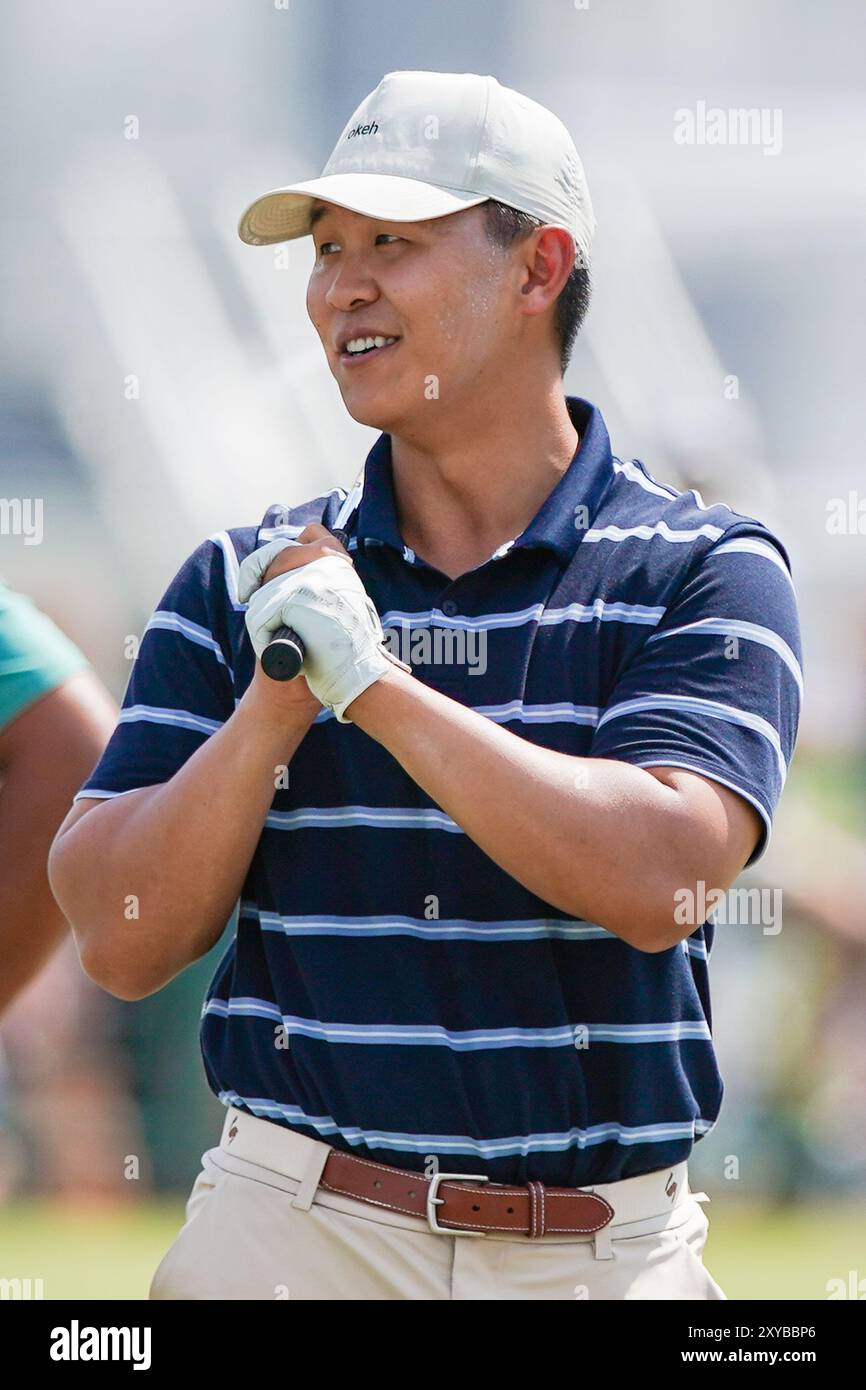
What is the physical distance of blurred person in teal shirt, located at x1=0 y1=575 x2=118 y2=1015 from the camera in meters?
1.95

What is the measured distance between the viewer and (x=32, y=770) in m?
1.96

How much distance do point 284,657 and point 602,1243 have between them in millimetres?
588

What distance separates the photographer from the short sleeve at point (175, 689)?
1681 millimetres

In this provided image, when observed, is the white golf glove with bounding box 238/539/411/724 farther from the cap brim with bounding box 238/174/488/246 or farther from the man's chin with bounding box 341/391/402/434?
the cap brim with bounding box 238/174/488/246

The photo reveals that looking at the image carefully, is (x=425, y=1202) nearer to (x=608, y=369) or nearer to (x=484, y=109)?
(x=484, y=109)

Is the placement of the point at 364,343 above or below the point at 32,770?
above

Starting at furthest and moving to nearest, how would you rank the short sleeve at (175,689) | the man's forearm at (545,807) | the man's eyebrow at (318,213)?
the man's eyebrow at (318,213) < the short sleeve at (175,689) < the man's forearm at (545,807)

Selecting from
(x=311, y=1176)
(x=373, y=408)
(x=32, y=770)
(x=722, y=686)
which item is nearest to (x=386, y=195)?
(x=373, y=408)

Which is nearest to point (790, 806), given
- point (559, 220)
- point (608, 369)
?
point (608, 369)

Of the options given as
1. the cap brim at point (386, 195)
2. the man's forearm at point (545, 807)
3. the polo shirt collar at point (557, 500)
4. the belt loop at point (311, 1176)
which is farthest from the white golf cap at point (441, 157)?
the belt loop at point (311, 1176)

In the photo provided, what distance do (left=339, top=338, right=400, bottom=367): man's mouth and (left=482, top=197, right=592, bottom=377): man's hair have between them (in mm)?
159

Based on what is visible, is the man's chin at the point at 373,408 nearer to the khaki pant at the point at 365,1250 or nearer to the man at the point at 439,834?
the man at the point at 439,834

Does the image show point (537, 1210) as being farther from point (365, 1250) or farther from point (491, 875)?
point (491, 875)
